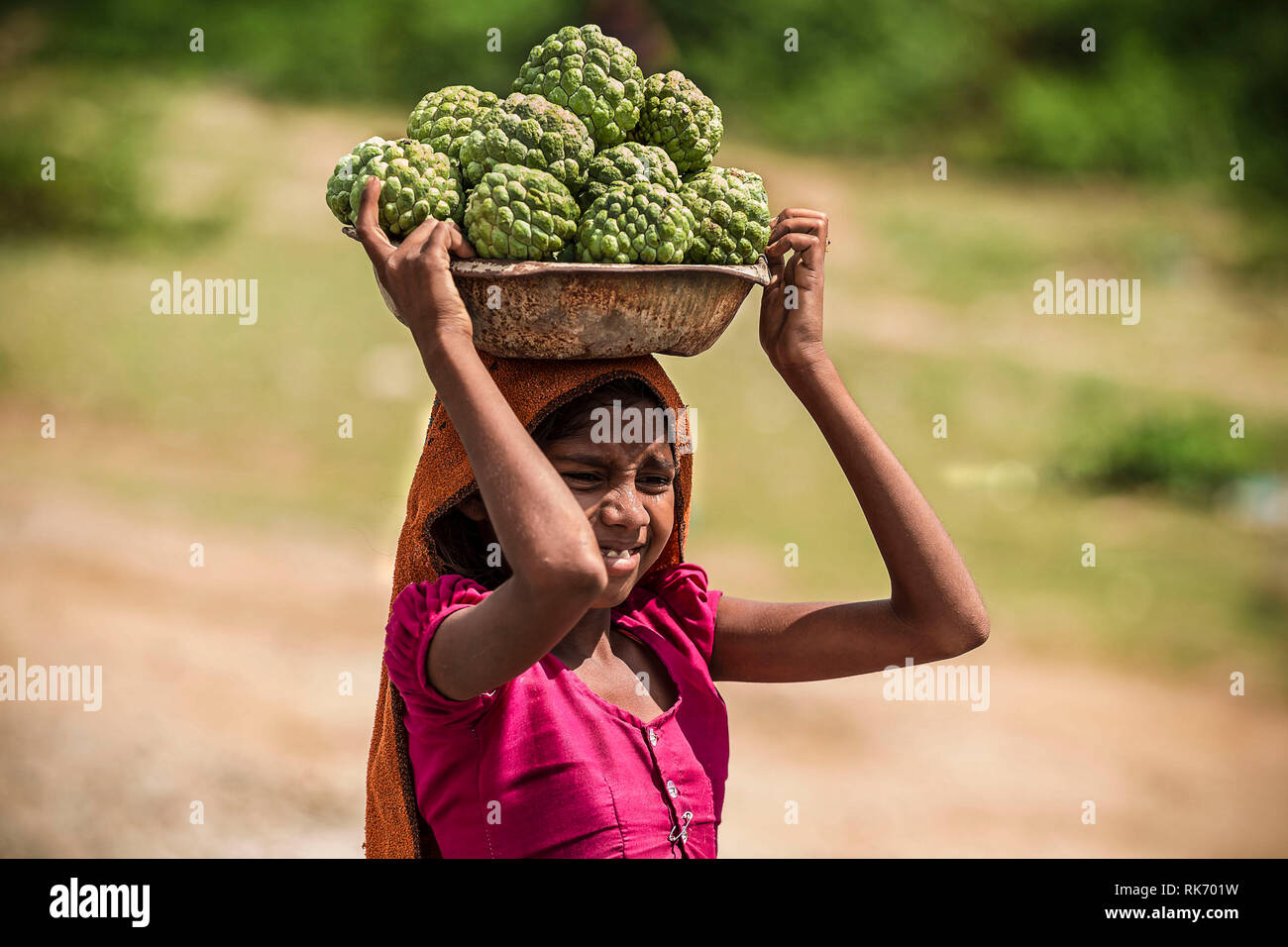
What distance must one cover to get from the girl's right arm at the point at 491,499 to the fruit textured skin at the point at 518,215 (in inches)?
2.0

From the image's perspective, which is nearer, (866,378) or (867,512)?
(867,512)

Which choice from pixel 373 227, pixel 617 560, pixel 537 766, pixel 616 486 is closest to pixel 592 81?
pixel 373 227

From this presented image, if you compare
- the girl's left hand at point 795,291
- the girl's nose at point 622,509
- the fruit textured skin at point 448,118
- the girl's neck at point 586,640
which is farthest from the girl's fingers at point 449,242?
the girl's neck at point 586,640

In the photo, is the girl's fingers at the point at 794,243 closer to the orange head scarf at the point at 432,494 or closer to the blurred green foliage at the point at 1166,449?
the orange head scarf at the point at 432,494

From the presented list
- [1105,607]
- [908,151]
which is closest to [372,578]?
[1105,607]

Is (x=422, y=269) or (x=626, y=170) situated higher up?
(x=626, y=170)

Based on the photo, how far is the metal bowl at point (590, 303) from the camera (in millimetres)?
1761

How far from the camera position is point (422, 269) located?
174 cm

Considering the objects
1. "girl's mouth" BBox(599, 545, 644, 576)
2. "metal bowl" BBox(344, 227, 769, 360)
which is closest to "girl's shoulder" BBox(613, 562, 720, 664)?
"girl's mouth" BBox(599, 545, 644, 576)

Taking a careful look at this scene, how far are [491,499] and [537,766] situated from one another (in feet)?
1.53

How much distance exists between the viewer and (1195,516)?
8742 millimetres

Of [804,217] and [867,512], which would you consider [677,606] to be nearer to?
[867,512]

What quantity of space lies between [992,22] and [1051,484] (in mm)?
5244

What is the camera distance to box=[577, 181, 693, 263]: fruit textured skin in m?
1.76
